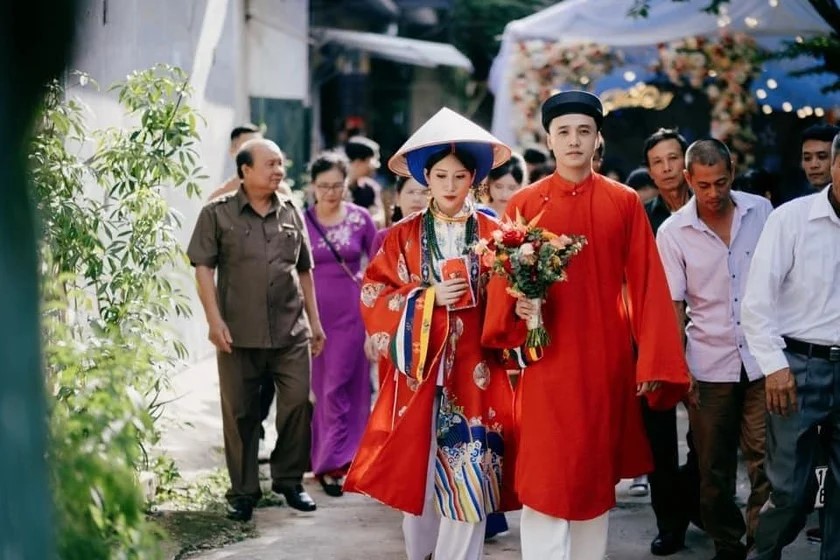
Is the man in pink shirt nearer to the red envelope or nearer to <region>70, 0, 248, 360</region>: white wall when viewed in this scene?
the red envelope

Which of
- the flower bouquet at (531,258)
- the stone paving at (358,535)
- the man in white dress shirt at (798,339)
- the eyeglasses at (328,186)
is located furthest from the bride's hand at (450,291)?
the eyeglasses at (328,186)

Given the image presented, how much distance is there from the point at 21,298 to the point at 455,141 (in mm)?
3646

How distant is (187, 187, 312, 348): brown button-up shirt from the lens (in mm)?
7613

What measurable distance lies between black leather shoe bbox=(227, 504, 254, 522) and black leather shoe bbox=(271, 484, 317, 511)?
32cm

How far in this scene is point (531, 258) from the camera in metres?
5.50

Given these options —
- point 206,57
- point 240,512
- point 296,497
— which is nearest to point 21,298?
point 240,512

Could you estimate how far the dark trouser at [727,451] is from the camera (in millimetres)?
6590

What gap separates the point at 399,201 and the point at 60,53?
5.91m

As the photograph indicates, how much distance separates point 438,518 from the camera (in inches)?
253

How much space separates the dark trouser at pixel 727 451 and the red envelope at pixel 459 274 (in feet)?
4.25

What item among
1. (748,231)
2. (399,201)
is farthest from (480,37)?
(748,231)

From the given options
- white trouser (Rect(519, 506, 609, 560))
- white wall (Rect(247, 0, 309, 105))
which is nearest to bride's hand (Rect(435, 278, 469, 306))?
white trouser (Rect(519, 506, 609, 560))

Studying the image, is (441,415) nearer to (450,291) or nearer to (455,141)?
(450,291)

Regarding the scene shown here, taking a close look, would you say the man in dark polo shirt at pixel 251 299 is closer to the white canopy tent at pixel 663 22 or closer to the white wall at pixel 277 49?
the white canopy tent at pixel 663 22
